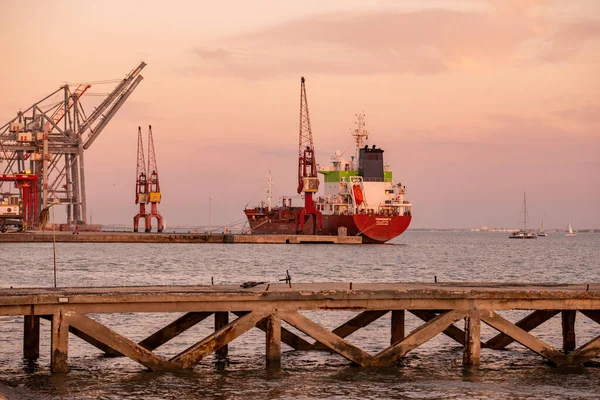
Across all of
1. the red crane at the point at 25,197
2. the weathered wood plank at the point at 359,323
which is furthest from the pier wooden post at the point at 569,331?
the red crane at the point at 25,197

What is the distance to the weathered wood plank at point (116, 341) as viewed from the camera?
847 inches

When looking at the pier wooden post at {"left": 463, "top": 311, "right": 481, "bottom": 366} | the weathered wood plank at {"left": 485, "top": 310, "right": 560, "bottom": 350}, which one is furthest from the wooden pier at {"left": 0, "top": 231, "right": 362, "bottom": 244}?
the pier wooden post at {"left": 463, "top": 311, "right": 481, "bottom": 366}

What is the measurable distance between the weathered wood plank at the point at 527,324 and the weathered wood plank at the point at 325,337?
5848mm

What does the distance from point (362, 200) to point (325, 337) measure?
105356mm

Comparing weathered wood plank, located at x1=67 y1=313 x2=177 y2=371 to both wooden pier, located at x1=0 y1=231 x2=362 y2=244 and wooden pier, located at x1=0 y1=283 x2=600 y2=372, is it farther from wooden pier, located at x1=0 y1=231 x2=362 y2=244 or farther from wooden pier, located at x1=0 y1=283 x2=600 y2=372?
wooden pier, located at x1=0 y1=231 x2=362 y2=244

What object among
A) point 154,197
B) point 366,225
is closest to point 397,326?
point 366,225

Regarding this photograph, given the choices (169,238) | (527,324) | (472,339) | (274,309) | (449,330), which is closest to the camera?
(274,309)

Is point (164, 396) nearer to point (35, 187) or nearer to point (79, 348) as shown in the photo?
point (79, 348)

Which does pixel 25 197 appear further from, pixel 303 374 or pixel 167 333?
pixel 303 374

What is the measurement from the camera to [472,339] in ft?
77.2

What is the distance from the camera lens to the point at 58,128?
15075 centimetres

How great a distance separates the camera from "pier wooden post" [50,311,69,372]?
21500 mm

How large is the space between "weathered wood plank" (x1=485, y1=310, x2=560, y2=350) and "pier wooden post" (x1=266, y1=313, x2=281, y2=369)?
7.60 m

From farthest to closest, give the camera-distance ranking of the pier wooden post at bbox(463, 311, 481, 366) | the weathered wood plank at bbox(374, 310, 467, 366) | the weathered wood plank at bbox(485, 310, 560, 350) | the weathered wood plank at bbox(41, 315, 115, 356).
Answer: the weathered wood plank at bbox(485, 310, 560, 350) → the weathered wood plank at bbox(41, 315, 115, 356) → the pier wooden post at bbox(463, 311, 481, 366) → the weathered wood plank at bbox(374, 310, 467, 366)
